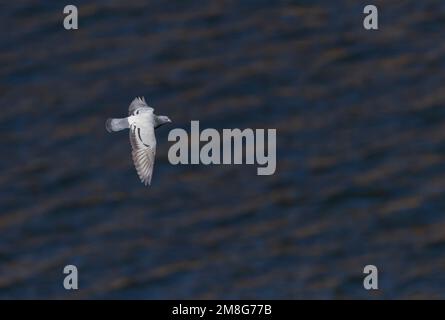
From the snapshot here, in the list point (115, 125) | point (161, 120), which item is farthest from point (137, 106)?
point (161, 120)

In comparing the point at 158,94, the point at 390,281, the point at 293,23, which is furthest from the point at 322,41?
the point at 390,281

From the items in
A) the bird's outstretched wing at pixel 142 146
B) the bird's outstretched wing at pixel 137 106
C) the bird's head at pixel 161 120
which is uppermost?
the bird's outstretched wing at pixel 137 106

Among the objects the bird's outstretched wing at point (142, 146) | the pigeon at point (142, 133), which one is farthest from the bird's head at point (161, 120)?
the bird's outstretched wing at point (142, 146)

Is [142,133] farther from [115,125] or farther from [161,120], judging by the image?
[115,125]
